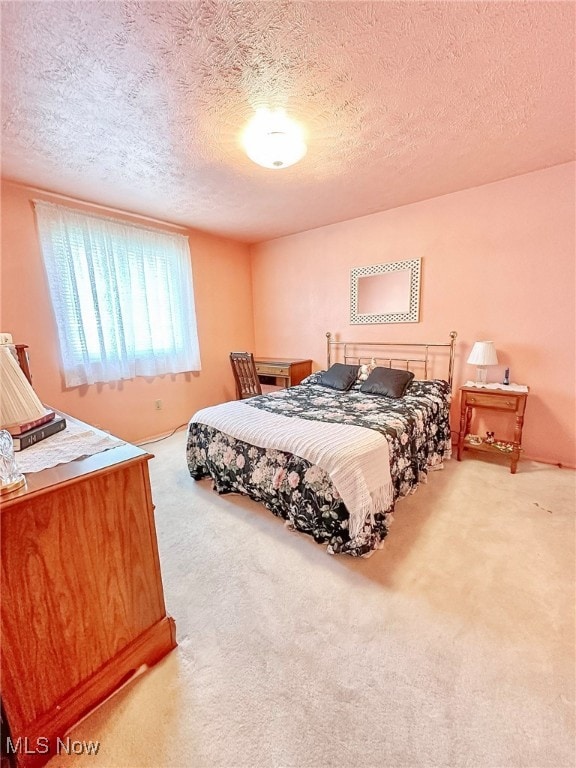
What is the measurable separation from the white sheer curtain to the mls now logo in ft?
8.57

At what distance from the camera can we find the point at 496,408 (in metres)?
2.70

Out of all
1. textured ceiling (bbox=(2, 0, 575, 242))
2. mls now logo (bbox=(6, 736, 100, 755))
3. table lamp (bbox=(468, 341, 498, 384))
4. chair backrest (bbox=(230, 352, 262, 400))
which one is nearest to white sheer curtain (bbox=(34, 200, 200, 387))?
textured ceiling (bbox=(2, 0, 575, 242))

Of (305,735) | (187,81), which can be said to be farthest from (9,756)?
(187,81)

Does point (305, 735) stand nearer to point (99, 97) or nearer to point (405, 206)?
point (99, 97)

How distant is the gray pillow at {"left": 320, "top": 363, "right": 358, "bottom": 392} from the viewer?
129 inches

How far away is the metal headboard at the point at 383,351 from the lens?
3186 mm

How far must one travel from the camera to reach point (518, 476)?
259 centimetres

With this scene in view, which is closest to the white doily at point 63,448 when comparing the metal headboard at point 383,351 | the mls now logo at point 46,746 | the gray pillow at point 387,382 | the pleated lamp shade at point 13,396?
the pleated lamp shade at point 13,396

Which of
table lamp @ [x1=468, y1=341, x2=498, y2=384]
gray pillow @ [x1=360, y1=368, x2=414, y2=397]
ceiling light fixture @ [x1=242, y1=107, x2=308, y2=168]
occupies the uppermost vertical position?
ceiling light fixture @ [x1=242, y1=107, x2=308, y2=168]

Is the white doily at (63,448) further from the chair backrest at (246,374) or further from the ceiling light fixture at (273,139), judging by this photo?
the chair backrest at (246,374)

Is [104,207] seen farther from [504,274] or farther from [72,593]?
[504,274]

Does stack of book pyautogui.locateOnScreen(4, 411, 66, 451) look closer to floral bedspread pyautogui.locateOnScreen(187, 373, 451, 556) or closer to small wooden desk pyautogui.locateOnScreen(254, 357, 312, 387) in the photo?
floral bedspread pyautogui.locateOnScreen(187, 373, 451, 556)

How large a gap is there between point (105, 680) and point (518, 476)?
2934mm

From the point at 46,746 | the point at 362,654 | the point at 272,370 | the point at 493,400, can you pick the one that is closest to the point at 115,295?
the point at 272,370
